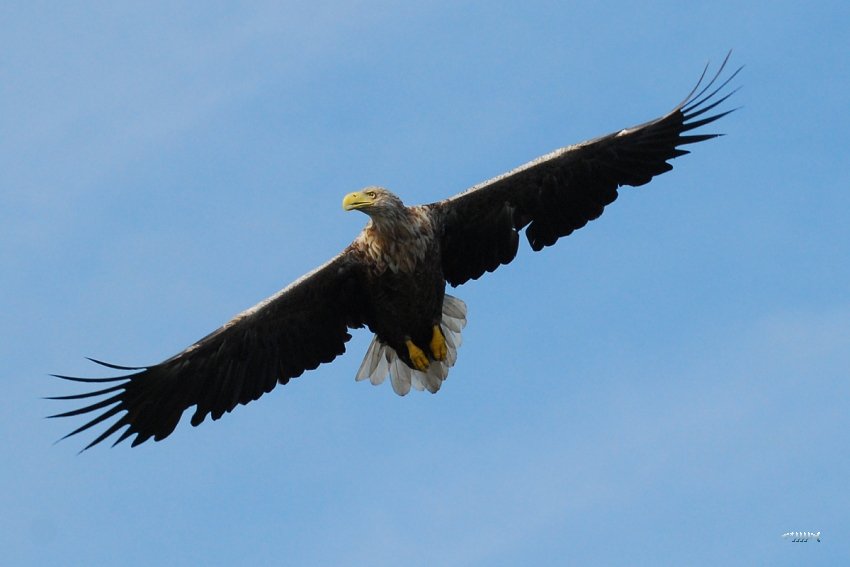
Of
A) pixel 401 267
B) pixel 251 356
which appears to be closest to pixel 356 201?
pixel 401 267

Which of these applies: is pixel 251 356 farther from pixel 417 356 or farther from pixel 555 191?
pixel 555 191

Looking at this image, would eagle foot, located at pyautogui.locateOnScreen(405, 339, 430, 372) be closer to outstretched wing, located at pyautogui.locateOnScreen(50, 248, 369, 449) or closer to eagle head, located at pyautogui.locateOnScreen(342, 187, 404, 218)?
outstretched wing, located at pyautogui.locateOnScreen(50, 248, 369, 449)

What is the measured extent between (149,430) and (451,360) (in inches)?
101

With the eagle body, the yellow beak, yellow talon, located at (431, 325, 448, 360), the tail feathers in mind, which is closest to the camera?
the yellow beak

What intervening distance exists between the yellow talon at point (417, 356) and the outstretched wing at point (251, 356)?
0.43 meters

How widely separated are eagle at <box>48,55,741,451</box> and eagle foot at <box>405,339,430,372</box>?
0.02 meters

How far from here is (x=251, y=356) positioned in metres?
11.5

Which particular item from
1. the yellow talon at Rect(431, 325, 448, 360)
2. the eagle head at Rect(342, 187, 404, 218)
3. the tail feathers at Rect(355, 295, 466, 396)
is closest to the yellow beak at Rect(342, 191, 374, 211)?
the eagle head at Rect(342, 187, 404, 218)

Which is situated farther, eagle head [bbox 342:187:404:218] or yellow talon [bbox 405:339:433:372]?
yellow talon [bbox 405:339:433:372]

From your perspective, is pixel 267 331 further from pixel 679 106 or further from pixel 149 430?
pixel 679 106

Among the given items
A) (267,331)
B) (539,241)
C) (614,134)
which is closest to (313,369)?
(267,331)

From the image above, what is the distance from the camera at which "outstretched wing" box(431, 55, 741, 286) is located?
38.0 ft

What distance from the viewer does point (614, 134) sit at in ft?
38.0

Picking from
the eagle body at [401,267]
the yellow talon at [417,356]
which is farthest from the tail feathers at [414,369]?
the eagle body at [401,267]
